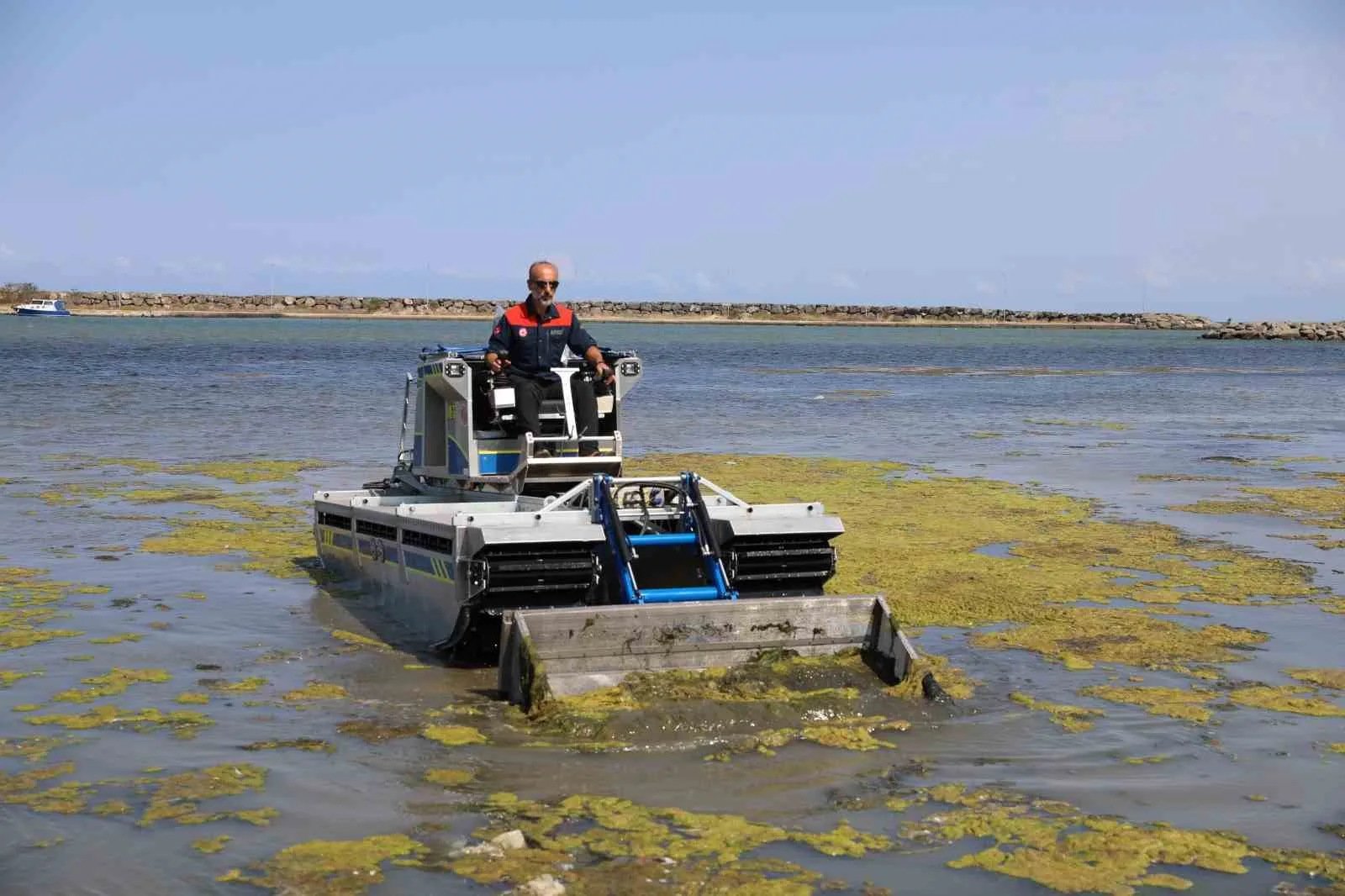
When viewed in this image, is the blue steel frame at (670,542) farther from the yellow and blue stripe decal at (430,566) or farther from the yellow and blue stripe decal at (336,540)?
the yellow and blue stripe decal at (336,540)

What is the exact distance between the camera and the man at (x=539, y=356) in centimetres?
1129

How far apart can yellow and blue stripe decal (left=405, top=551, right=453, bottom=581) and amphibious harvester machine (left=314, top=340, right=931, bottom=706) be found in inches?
0.8

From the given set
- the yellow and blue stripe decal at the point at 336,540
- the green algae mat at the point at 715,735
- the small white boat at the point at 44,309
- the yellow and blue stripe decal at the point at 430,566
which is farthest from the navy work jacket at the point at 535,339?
the small white boat at the point at 44,309

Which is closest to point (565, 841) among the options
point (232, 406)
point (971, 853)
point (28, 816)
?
point (971, 853)

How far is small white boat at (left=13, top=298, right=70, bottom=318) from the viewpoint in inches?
5664

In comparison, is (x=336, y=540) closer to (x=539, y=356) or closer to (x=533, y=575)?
(x=539, y=356)

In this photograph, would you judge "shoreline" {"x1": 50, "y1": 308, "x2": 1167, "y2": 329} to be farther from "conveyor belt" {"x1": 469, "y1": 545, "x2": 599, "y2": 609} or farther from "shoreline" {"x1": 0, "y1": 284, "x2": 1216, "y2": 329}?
"conveyor belt" {"x1": 469, "y1": 545, "x2": 599, "y2": 609}

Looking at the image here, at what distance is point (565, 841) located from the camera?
6895mm

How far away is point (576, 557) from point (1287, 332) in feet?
370

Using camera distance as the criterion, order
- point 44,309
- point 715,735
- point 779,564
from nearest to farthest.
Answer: point 715,735, point 779,564, point 44,309

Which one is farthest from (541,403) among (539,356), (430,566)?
(430,566)

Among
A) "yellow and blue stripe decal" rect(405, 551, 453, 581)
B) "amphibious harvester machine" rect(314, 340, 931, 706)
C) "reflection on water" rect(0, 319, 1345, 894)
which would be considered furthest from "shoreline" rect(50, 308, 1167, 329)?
"yellow and blue stripe decal" rect(405, 551, 453, 581)

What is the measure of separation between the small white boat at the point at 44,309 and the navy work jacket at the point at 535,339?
471 ft

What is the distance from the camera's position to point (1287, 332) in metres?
113
